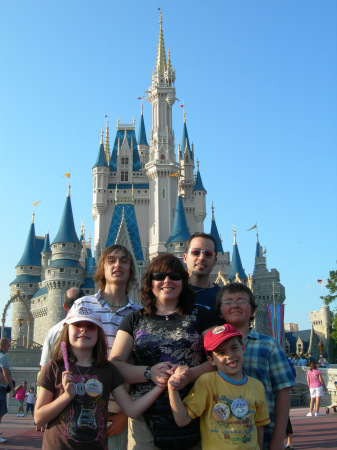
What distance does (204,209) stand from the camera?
47.2 m

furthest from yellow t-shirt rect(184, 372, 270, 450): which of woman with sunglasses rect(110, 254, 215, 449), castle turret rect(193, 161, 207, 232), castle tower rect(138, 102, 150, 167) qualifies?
castle tower rect(138, 102, 150, 167)

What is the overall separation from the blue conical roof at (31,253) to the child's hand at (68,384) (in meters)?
43.8

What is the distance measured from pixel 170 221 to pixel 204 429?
4064 centimetres

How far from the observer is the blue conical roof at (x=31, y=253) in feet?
149

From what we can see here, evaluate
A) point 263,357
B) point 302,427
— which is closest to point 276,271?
point 302,427

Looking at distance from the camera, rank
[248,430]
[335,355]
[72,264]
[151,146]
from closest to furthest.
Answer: [248,430] < [72,264] < [335,355] < [151,146]

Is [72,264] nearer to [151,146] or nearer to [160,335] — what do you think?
[151,146]

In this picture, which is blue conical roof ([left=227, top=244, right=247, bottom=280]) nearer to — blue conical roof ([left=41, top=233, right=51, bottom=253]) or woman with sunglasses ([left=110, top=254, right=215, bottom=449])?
blue conical roof ([left=41, top=233, right=51, bottom=253])

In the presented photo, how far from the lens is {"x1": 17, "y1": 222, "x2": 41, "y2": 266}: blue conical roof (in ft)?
149

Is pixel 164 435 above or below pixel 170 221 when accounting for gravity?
below

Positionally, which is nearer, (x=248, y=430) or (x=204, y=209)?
(x=248, y=430)

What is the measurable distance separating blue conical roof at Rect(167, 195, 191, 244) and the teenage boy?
36170 millimetres

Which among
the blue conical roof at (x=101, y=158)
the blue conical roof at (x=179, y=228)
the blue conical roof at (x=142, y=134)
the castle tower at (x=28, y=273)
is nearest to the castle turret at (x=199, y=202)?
the blue conical roof at (x=179, y=228)

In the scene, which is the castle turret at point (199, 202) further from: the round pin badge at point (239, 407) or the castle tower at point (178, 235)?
A: the round pin badge at point (239, 407)
